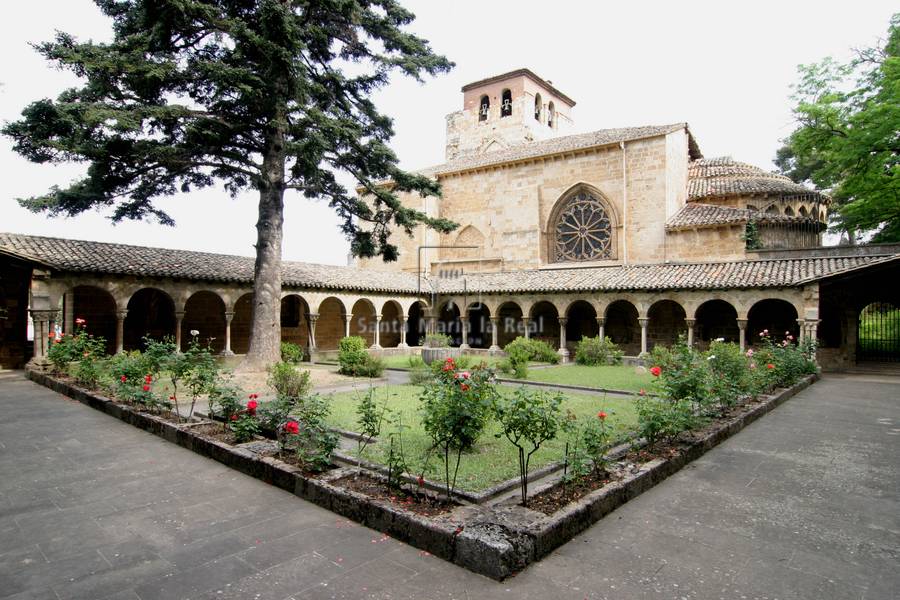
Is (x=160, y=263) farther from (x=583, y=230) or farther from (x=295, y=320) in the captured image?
(x=583, y=230)

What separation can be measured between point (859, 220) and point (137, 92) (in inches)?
923

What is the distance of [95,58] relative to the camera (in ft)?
34.0

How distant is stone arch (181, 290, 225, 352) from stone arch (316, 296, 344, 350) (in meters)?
4.08

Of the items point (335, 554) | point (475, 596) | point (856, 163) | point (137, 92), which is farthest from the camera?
point (856, 163)

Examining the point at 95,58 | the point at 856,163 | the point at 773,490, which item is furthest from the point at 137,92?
the point at 856,163

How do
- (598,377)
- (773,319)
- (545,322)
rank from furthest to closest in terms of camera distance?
(545,322) < (773,319) < (598,377)

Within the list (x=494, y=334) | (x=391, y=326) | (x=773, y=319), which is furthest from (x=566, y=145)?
(x=391, y=326)

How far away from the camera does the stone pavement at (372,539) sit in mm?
2941

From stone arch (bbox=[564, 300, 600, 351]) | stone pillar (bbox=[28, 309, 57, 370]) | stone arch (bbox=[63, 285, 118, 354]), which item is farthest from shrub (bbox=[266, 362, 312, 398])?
stone arch (bbox=[564, 300, 600, 351])

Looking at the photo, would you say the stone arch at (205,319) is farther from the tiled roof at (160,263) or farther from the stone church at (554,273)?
the tiled roof at (160,263)

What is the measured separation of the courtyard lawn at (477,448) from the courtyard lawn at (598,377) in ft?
8.26

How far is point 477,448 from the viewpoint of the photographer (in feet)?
20.1

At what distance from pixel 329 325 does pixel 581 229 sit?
12769mm

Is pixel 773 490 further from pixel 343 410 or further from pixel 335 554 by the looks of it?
pixel 343 410
